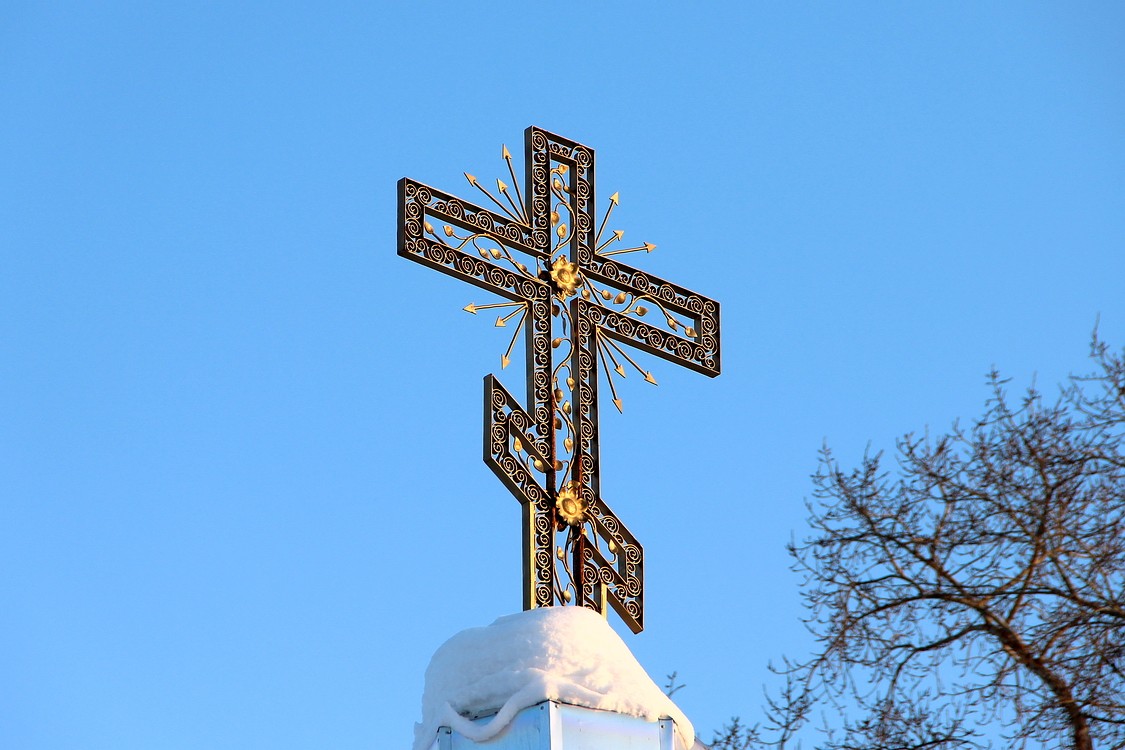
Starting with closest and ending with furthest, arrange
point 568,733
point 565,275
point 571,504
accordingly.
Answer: point 568,733, point 571,504, point 565,275

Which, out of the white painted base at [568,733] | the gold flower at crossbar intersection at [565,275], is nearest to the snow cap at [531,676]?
the white painted base at [568,733]

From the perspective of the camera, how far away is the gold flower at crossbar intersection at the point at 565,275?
8445 millimetres

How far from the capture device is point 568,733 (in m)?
6.88

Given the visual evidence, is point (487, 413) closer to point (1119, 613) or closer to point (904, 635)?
point (904, 635)

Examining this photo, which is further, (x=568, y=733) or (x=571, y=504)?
(x=571, y=504)

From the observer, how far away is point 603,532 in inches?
321

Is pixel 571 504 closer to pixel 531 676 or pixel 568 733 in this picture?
pixel 531 676

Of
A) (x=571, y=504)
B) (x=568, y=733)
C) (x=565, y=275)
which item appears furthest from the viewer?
(x=565, y=275)

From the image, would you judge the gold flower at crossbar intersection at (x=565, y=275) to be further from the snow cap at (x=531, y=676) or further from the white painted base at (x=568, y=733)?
the white painted base at (x=568, y=733)

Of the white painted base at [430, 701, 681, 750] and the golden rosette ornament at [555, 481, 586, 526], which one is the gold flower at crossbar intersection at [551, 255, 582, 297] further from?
the white painted base at [430, 701, 681, 750]

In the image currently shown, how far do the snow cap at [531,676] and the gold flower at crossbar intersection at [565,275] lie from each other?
1585 mm

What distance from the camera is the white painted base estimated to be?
6.82 metres

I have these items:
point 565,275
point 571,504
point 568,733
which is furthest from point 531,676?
point 565,275

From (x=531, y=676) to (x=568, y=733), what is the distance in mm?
208
